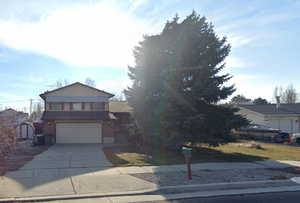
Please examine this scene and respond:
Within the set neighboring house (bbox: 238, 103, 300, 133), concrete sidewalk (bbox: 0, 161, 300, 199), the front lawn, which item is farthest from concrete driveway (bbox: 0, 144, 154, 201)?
neighboring house (bbox: 238, 103, 300, 133)

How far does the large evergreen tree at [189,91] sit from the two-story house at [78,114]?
927 centimetres

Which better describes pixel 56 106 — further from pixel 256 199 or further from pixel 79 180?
pixel 256 199

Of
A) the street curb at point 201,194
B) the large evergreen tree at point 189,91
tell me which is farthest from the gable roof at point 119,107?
the street curb at point 201,194

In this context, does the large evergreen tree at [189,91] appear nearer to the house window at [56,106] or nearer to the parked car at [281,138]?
the house window at [56,106]

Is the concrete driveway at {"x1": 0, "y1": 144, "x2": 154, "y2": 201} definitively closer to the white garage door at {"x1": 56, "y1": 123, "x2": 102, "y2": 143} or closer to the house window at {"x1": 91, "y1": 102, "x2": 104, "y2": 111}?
the white garage door at {"x1": 56, "y1": 123, "x2": 102, "y2": 143}

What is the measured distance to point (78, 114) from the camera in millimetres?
27875

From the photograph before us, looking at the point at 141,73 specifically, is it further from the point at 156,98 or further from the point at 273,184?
the point at 273,184

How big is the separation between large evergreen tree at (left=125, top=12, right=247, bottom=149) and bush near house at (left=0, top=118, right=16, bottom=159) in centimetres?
1054

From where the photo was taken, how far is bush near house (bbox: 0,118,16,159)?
6883mm

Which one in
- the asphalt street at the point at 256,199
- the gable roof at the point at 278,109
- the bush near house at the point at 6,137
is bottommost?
the asphalt street at the point at 256,199

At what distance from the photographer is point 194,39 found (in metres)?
17.9

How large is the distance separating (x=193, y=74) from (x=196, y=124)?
10.4 ft

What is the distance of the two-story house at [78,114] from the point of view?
27.8 metres

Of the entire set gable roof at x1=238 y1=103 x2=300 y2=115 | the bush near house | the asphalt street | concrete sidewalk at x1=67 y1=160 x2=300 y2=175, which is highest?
gable roof at x1=238 y1=103 x2=300 y2=115
